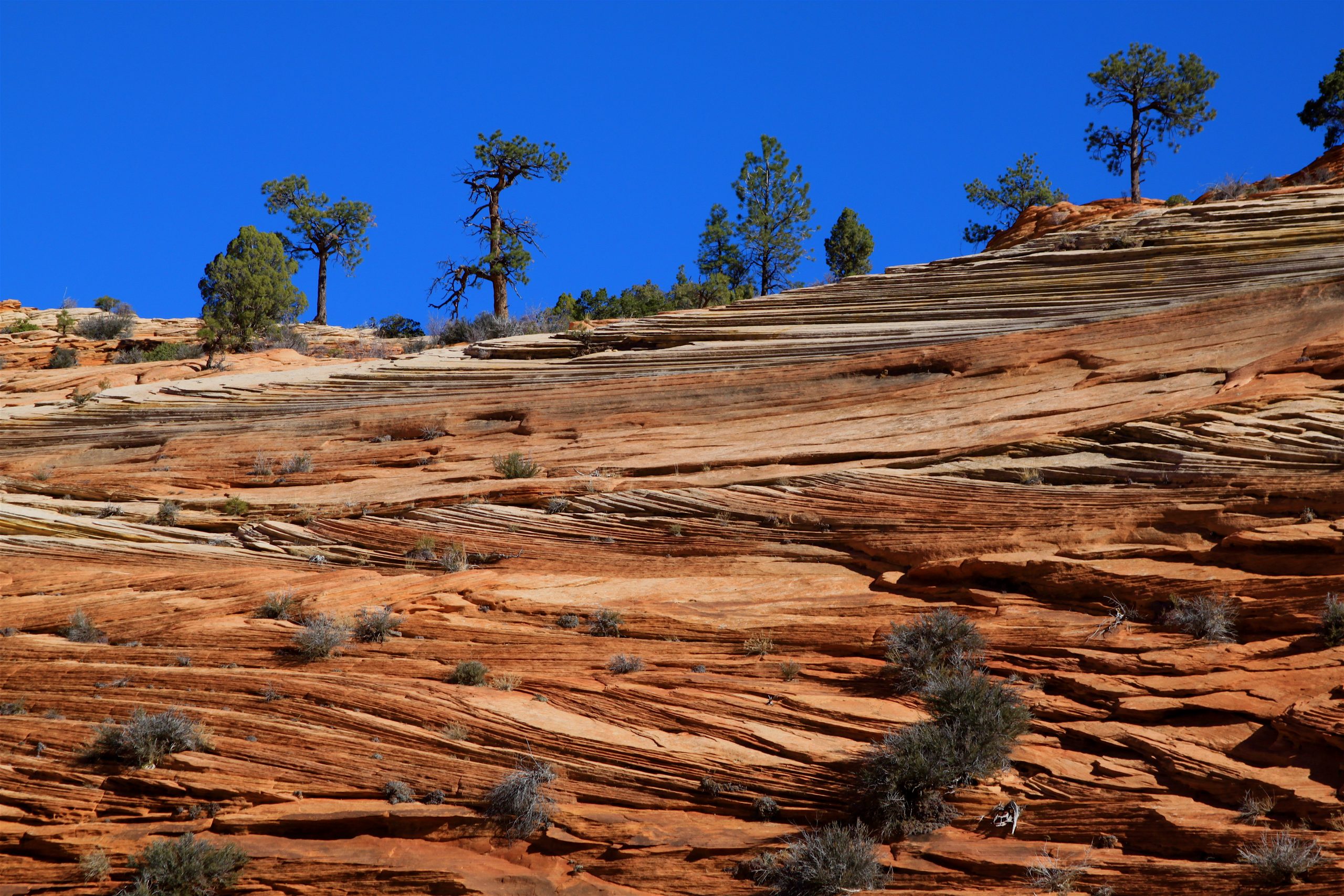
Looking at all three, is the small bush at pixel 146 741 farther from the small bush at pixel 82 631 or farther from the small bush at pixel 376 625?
the small bush at pixel 82 631

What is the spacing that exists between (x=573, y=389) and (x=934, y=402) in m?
5.92

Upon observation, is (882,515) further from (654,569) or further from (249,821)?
(249,821)

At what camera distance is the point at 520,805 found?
29.3 ft

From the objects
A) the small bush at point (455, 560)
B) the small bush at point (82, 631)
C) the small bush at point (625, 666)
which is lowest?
the small bush at point (625, 666)

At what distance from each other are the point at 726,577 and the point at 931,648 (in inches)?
115

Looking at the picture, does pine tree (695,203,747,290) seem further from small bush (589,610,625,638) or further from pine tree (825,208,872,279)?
small bush (589,610,625,638)

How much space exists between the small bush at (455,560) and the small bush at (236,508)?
11.7 feet

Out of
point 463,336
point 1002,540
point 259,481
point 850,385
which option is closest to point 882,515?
point 1002,540

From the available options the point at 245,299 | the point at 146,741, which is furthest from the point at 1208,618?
the point at 245,299

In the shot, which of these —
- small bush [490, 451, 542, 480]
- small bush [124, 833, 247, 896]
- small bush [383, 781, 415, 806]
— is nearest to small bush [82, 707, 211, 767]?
small bush [124, 833, 247, 896]

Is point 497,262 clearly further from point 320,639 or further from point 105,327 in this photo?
point 320,639

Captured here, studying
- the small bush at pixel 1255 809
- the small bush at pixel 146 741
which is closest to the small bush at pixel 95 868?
the small bush at pixel 146 741

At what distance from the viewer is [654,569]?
12625mm

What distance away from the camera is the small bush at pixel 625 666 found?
34.9 ft
